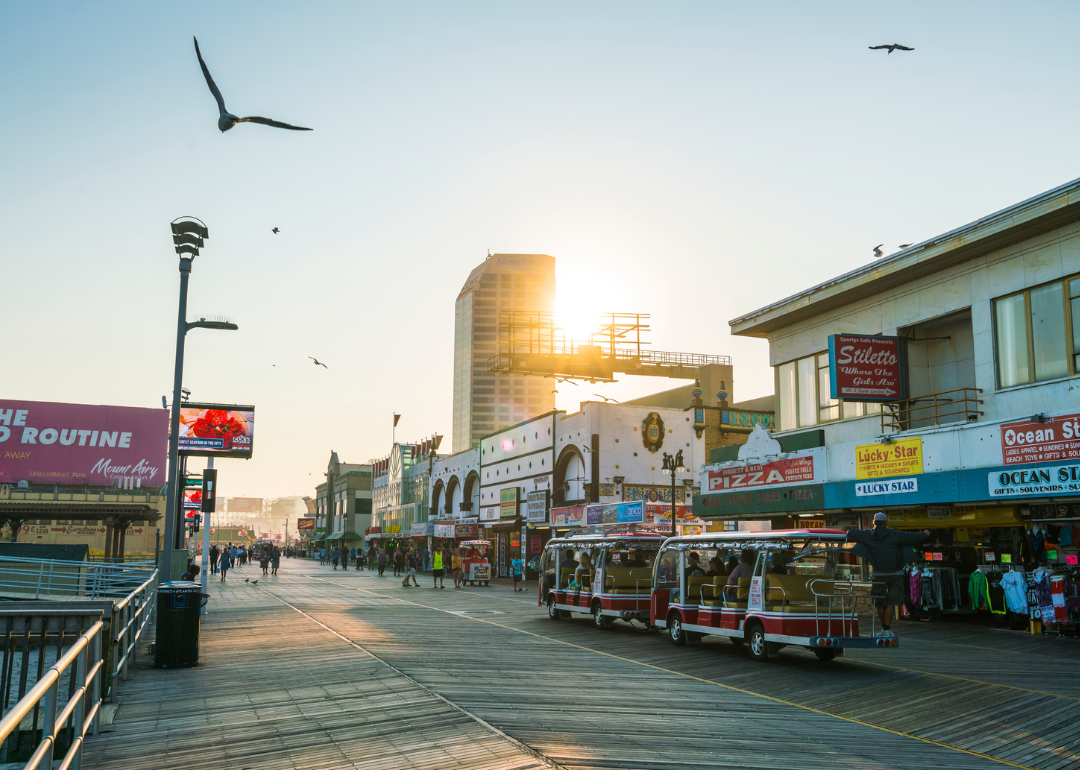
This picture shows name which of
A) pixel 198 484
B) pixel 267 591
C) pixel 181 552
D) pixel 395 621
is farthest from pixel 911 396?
pixel 198 484

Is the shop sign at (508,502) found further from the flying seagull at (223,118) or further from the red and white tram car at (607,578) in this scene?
the flying seagull at (223,118)

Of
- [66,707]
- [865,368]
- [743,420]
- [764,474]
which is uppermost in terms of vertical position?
[743,420]

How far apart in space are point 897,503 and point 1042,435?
14.2ft

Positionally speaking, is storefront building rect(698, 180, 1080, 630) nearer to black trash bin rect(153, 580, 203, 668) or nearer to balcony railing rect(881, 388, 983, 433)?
balcony railing rect(881, 388, 983, 433)

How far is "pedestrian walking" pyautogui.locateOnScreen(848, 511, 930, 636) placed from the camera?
12883 mm

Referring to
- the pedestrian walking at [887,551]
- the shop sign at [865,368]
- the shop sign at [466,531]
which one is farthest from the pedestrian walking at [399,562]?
the pedestrian walking at [887,551]

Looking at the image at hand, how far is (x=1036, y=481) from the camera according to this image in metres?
18.1

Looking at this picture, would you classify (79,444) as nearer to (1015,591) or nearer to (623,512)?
(623,512)

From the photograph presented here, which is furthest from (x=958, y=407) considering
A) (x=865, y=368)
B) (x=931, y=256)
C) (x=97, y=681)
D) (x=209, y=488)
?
(x=97, y=681)

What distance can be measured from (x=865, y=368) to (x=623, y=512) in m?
17.6

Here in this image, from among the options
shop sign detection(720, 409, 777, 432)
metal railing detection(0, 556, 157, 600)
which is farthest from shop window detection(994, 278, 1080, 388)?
shop sign detection(720, 409, 777, 432)

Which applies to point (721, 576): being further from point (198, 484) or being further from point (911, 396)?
point (198, 484)

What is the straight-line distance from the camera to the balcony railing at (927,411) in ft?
69.9

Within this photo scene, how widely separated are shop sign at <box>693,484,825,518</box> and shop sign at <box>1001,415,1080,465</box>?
250 inches
